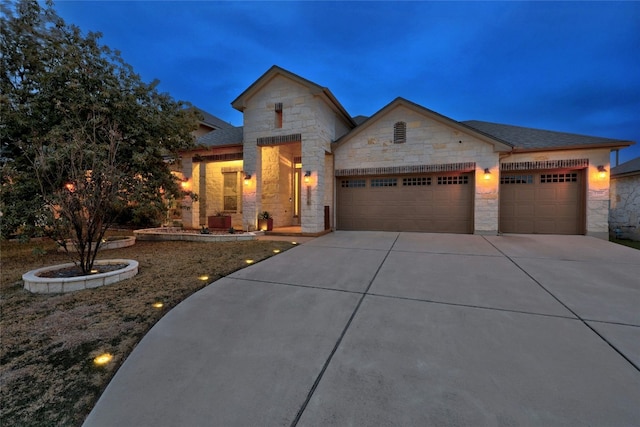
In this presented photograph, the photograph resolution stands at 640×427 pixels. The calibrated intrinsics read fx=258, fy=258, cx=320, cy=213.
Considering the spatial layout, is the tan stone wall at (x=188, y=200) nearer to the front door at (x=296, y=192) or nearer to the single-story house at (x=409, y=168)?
the single-story house at (x=409, y=168)

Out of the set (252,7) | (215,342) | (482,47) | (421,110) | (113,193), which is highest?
(482,47)

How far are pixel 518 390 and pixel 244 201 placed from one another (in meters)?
9.73

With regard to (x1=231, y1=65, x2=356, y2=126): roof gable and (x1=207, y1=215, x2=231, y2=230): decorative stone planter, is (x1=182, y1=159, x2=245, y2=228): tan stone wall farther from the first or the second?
(x1=231, y1=65, x2=356, y2=126): roof gable

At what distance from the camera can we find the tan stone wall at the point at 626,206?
1021 centimetres

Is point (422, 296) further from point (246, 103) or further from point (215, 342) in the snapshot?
point (246, 103)

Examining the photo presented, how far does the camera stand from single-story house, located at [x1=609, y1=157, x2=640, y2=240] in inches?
402

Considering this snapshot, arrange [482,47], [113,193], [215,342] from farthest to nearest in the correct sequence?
1. [482,47]
2. [113,193]
3. [215,342]

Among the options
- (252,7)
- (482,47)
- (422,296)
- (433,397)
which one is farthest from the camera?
(482,47)

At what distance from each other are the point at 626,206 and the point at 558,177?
437 cm

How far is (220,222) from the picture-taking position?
11523mm

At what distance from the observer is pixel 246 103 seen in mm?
10375

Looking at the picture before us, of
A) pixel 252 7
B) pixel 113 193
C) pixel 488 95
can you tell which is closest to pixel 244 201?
pixel 113 193

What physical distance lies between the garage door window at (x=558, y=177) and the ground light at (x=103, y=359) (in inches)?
488

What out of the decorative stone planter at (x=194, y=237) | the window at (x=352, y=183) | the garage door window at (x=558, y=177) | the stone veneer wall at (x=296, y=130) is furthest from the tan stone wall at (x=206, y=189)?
the garage door window at (x=558, y=177)
